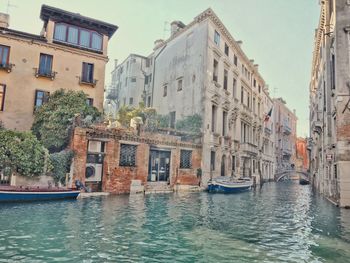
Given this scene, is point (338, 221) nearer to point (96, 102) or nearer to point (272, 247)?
point (272, 247)

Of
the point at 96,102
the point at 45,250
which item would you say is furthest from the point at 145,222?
the point at 96,102

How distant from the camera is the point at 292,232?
9180 millimetres

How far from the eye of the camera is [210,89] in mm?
25469

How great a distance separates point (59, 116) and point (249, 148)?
21948mm

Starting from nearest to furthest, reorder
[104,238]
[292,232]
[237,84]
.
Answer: [104,238] < [292,232] < [237,84]

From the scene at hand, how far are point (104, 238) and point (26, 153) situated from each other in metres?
8.94

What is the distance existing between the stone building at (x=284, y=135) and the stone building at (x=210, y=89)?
682 inches

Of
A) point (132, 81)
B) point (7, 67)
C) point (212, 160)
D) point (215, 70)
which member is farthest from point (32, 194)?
point (132, 81)

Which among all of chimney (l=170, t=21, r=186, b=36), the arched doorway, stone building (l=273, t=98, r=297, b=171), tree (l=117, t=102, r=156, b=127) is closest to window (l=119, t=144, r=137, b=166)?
tree (l=117, t=102, r=156, b=127)

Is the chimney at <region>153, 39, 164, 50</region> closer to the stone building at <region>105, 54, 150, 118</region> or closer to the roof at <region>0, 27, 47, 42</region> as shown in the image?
the stone building at <region>105, 54, 150, 118</region>

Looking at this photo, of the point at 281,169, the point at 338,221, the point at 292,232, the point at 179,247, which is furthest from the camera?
the point at 281,169

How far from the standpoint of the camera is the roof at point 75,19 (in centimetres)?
Answer: 2048

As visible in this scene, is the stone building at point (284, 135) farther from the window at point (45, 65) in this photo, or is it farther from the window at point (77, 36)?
the window at point (45, 65)

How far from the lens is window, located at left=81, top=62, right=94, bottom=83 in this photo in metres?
22.1
